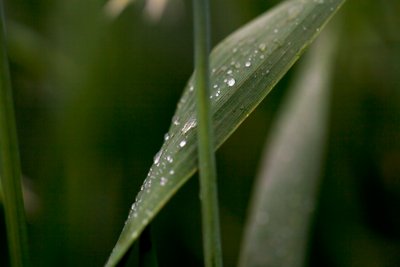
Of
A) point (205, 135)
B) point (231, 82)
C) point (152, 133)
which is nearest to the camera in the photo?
point (205, 135)

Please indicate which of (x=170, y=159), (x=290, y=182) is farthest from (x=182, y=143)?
(x=290, y=182)

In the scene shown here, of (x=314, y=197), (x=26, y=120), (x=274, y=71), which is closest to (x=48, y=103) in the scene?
(x=26, y=120)

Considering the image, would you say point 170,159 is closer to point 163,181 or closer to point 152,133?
point 163,181

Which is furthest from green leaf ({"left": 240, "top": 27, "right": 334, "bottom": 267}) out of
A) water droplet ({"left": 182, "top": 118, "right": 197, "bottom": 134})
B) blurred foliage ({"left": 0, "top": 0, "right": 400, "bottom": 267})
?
water droplet ({"left": 182, "top": 118, "right": 197, "bottom": 134})

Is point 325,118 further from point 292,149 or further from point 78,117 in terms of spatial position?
point 78,117

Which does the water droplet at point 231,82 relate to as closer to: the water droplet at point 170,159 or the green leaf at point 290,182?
the water droplet at point 170,159

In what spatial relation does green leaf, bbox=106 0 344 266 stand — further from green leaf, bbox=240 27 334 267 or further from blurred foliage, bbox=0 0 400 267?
blurred foliage, bbox=0 0 400 267

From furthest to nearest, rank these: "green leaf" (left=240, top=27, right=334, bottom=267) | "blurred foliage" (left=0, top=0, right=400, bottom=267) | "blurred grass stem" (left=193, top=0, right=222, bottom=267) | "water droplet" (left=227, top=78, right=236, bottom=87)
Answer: "blurred foliage" (left=0, top=0, right=400, bottom=267) → "green leaf" (left=240, top=27, right=334, bottom=267) → "water droplet" (left=227, top=78, right=236, bottom=87) → "blurred grass stem" (left=193, top=0, right=222, bottom=267)
